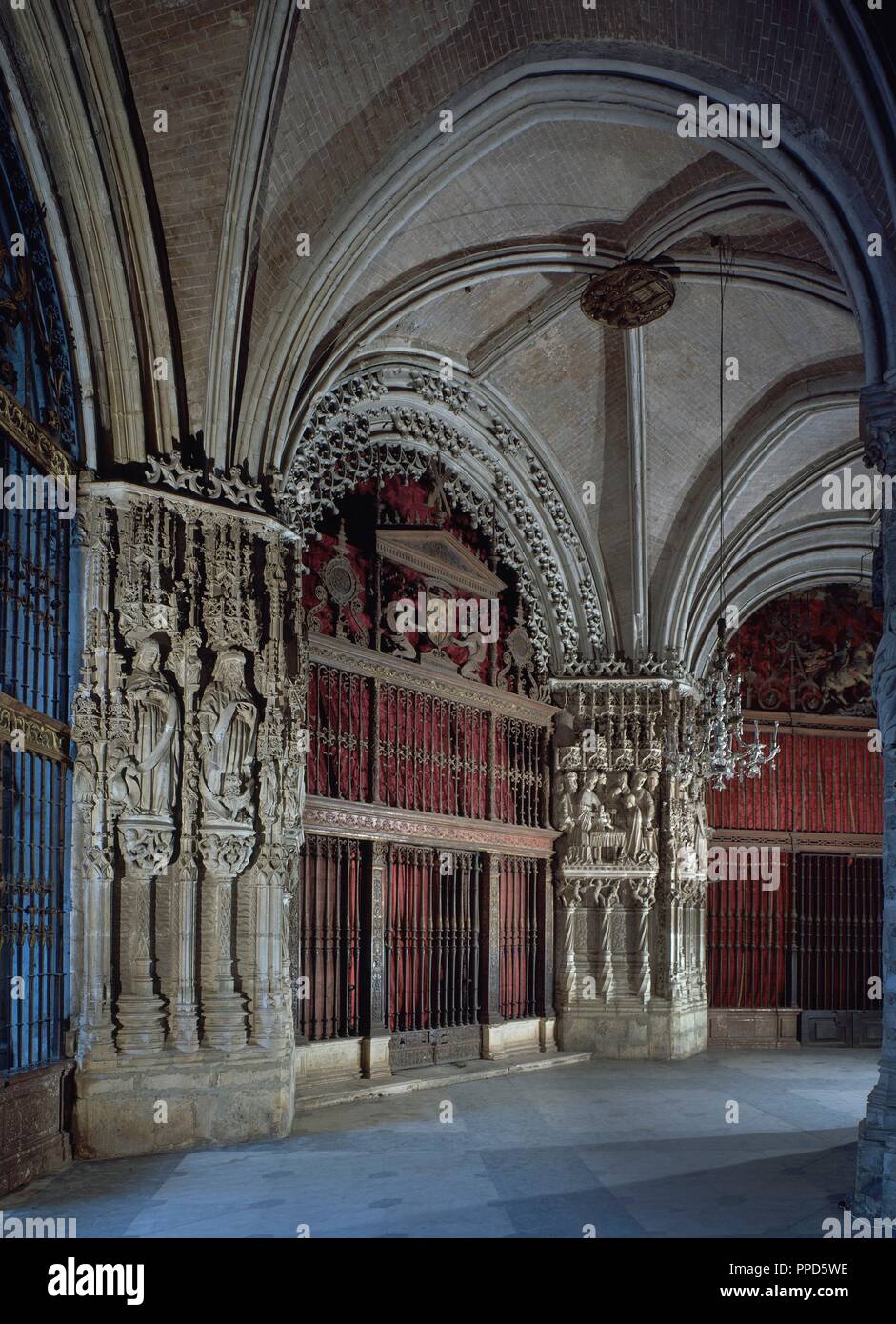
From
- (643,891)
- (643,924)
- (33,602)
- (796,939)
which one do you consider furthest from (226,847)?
(796,939)

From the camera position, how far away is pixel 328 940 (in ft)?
35.9

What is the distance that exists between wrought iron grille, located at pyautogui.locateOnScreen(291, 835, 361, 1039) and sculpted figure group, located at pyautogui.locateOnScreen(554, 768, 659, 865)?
345cm

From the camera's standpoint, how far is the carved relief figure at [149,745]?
27.3 ft

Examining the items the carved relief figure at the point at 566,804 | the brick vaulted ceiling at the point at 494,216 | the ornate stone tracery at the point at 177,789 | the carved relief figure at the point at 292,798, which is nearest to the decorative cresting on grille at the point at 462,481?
the brick vaulted ceiling at the point at 494,216

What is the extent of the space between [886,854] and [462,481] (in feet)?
24.0

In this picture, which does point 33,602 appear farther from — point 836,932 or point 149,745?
point 836,932

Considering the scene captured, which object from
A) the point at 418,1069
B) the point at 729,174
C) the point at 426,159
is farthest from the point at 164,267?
the point at 418,1069

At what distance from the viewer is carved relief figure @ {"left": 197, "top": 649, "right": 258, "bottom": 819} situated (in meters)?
8.61

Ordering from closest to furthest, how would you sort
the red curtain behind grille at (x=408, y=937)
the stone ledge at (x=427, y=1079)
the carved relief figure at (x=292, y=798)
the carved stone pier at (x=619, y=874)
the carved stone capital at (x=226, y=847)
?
the carved stone capital at (x=226, y=847) → the carved relief figure at (x=292, y=798) → the stone ledge at (x=427, y=1079) → the red curtain behind grille at (x=408, y=937) → the carved stone pier at (x=619, y=874)

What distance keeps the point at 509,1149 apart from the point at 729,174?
729 centimetres

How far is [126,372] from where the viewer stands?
855 centimetres

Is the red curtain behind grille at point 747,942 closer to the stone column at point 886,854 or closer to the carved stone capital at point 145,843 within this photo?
the stone column at point 886,854

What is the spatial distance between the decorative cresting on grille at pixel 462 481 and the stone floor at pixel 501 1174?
4.59 meters
